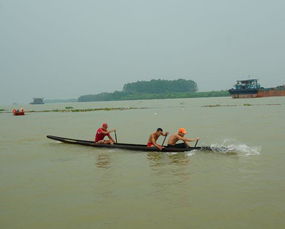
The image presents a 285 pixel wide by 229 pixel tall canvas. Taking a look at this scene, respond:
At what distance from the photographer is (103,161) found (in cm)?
1330

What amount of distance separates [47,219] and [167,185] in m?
3.26

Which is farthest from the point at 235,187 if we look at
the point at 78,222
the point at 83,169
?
the point at 83,169

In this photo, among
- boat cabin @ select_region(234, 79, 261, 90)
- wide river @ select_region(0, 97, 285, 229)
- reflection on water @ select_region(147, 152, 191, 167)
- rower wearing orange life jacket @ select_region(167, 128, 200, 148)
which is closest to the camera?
wide river @ select_region(0, 97, 285, 229)

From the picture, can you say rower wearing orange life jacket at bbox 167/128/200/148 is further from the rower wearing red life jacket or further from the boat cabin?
the boat cabin

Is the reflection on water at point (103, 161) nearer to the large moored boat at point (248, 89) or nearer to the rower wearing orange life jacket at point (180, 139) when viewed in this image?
the rower wearing orange life jacket at point (180, 139)

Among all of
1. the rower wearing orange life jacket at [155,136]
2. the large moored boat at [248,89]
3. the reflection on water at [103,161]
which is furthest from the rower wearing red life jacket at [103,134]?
the large moored boat at [248,89]

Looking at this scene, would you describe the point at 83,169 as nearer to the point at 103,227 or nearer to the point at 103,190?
the point at 103,190

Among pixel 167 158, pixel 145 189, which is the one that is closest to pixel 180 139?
pixel 167 158

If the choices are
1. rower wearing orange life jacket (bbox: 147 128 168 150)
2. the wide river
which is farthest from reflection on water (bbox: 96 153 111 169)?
rower wearing orange life jacket (bbox: 147 128 168 150)

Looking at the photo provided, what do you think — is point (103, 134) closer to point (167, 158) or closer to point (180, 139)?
point (180, 139)

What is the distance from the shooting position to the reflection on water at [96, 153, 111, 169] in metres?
12.5

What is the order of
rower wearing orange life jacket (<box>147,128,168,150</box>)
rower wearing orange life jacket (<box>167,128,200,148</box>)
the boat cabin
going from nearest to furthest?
rower wearing orange life jacket (<box>167,128,200,148</box>), rower wearing orange life jacket (<box>147,128,168,150</box>), the boat cabin

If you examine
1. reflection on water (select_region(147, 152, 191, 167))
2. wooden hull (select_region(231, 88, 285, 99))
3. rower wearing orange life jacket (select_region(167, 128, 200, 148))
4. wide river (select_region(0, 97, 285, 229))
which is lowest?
wide river (select_region(0, 97, 285, 229))

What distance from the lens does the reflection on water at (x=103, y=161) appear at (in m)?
12.5
